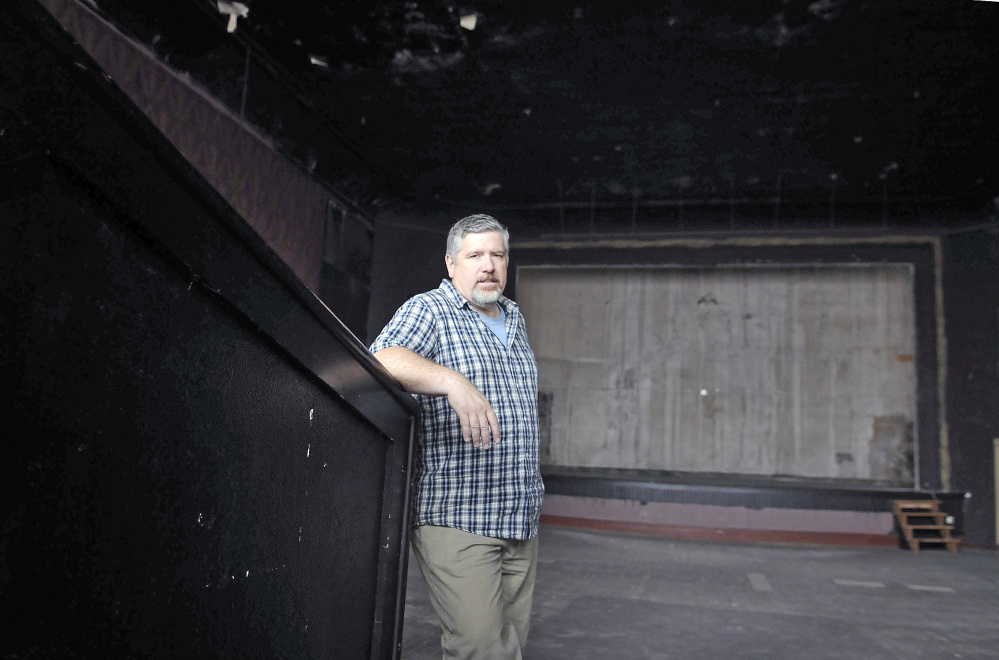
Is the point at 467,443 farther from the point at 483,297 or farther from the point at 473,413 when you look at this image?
the point at 483,297

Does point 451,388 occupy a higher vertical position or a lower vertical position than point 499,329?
lower

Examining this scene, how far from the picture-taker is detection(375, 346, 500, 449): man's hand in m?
1.52

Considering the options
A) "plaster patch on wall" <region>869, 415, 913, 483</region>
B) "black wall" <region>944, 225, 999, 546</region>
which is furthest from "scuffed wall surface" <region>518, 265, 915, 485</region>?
"black wall" <region>944, 225, 999, 546</region>

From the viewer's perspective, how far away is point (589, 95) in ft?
15.9

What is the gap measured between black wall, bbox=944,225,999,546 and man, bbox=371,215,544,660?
608cm

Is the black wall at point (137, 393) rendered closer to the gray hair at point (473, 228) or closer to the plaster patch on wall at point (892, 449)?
the gray hair at point (473, 228)

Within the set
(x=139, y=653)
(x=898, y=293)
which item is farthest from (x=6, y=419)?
(x=898, y=293)

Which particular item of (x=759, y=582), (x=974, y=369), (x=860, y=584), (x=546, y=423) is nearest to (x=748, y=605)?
(x=759, y=582)

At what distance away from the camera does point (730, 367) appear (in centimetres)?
735

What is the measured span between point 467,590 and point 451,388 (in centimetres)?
52

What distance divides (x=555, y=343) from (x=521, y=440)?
19.3ft

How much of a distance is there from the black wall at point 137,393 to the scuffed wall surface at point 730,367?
6510 mm

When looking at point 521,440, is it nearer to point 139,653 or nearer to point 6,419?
point 139,653

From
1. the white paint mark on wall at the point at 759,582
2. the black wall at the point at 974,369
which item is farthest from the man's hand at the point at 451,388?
the black wall at the point at 974,369
